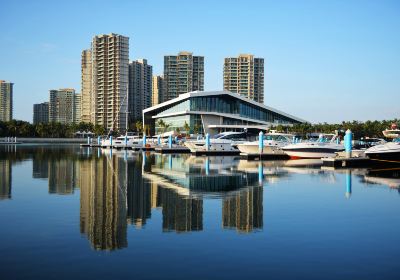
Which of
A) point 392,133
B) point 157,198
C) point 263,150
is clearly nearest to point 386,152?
point 263,150

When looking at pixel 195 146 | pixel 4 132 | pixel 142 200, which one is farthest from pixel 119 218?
pixel 4 132

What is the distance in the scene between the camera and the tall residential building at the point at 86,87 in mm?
178000

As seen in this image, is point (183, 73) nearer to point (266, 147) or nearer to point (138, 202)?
point (266, 147)

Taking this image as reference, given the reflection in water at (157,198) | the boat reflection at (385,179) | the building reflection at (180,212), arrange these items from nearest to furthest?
the reflection in water at (157,198) < the building reflection at (180,212) < the boat reflection at (385,179)

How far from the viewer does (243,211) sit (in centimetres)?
1473

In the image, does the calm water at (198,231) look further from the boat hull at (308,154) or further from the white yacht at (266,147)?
the white yacht at (266,147)

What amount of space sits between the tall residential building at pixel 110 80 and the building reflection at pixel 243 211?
141568 mm

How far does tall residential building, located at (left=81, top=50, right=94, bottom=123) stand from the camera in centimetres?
17800

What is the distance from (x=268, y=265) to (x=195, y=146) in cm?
4857

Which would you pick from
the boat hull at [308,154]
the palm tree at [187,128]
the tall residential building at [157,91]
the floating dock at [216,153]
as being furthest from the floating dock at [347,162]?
the tall residential building at [157,91]

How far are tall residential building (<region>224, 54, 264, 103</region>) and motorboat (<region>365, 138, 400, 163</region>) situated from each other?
414ft

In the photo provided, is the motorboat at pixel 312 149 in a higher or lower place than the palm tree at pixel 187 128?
lower

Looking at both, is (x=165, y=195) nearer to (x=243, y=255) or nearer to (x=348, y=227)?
(x=348, y=227)

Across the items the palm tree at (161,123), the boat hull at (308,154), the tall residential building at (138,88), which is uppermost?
the tall residential building at (138,88)
